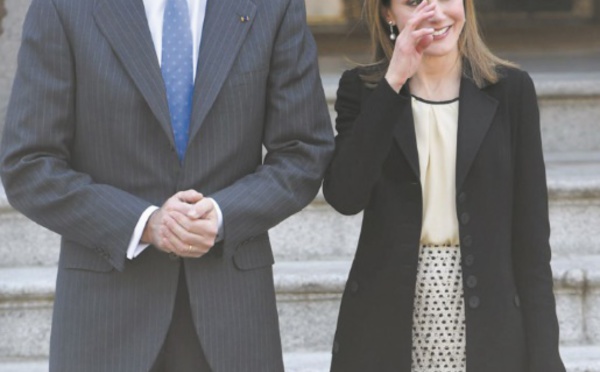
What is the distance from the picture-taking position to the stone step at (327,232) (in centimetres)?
398

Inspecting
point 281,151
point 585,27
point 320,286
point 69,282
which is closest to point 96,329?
point 69,282

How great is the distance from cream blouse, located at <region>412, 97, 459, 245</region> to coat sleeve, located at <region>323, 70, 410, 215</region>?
8 cm

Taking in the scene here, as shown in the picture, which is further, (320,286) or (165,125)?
(320,286)

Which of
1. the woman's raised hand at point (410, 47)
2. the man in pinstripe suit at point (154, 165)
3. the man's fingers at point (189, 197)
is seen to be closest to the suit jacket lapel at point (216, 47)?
the man in pinstripe suit at point (154, 165)

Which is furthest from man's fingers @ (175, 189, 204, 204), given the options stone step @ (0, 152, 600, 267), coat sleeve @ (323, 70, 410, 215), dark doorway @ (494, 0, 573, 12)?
dark doorway @ (494, 0, 573, 12)

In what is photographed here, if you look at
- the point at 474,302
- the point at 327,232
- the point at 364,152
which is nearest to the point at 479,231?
the point at 474,302

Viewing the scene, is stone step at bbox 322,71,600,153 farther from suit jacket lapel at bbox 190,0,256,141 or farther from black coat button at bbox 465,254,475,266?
suit jacket lapel at bbox 190,0,256,141

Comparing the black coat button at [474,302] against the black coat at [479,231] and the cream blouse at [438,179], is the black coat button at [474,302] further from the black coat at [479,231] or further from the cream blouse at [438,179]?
the cream blouse at [438,179]

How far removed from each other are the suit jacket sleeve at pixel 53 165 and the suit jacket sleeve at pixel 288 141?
198mm

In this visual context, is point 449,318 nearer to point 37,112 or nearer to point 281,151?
point 281,151

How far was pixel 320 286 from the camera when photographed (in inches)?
147

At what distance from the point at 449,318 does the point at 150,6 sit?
34.5 inches

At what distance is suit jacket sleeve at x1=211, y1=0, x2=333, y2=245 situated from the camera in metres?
2.33

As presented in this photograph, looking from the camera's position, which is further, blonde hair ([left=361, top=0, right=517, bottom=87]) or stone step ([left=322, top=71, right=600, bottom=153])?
stone step ([left=322, top=71, right=600, bottom=153])
